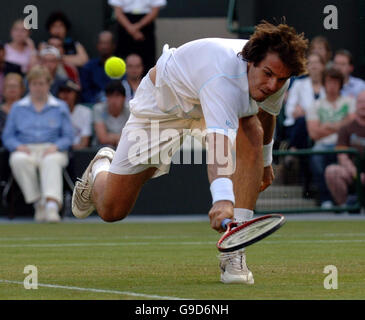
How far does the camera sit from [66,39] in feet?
51.0

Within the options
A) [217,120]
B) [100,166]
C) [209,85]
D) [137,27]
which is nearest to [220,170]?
[217,120]

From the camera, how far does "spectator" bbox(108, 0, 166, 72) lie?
1529 cm

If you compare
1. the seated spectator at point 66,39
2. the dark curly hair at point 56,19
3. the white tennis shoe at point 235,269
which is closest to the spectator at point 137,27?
the seated spectator at point 66,39

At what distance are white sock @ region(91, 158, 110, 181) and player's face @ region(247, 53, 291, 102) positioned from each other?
212cm

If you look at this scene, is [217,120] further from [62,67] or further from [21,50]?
[21,50]

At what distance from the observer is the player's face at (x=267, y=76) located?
6.19 meters

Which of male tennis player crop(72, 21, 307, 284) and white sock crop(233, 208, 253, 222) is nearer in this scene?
male tennis player crop(72, 21, 307, 284)

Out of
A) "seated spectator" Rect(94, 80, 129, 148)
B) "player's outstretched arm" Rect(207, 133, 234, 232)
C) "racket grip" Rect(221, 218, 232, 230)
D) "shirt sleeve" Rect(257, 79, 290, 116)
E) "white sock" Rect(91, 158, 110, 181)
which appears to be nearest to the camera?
"racket grip" Rect(221, 218, 232, 230)

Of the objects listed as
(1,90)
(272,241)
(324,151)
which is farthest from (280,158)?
(1,90)

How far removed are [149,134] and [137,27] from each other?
26.7 feet

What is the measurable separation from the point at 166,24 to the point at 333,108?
12.7ft

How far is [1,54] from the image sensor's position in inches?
583

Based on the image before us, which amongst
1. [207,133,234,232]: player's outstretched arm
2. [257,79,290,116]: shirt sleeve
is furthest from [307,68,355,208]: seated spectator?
[207,133,234,232]: player's outstretched arm

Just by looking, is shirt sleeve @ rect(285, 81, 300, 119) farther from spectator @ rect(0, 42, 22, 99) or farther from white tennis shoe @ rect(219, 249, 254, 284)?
white tennis shoe @ rect(219, 249, 254, 284)
